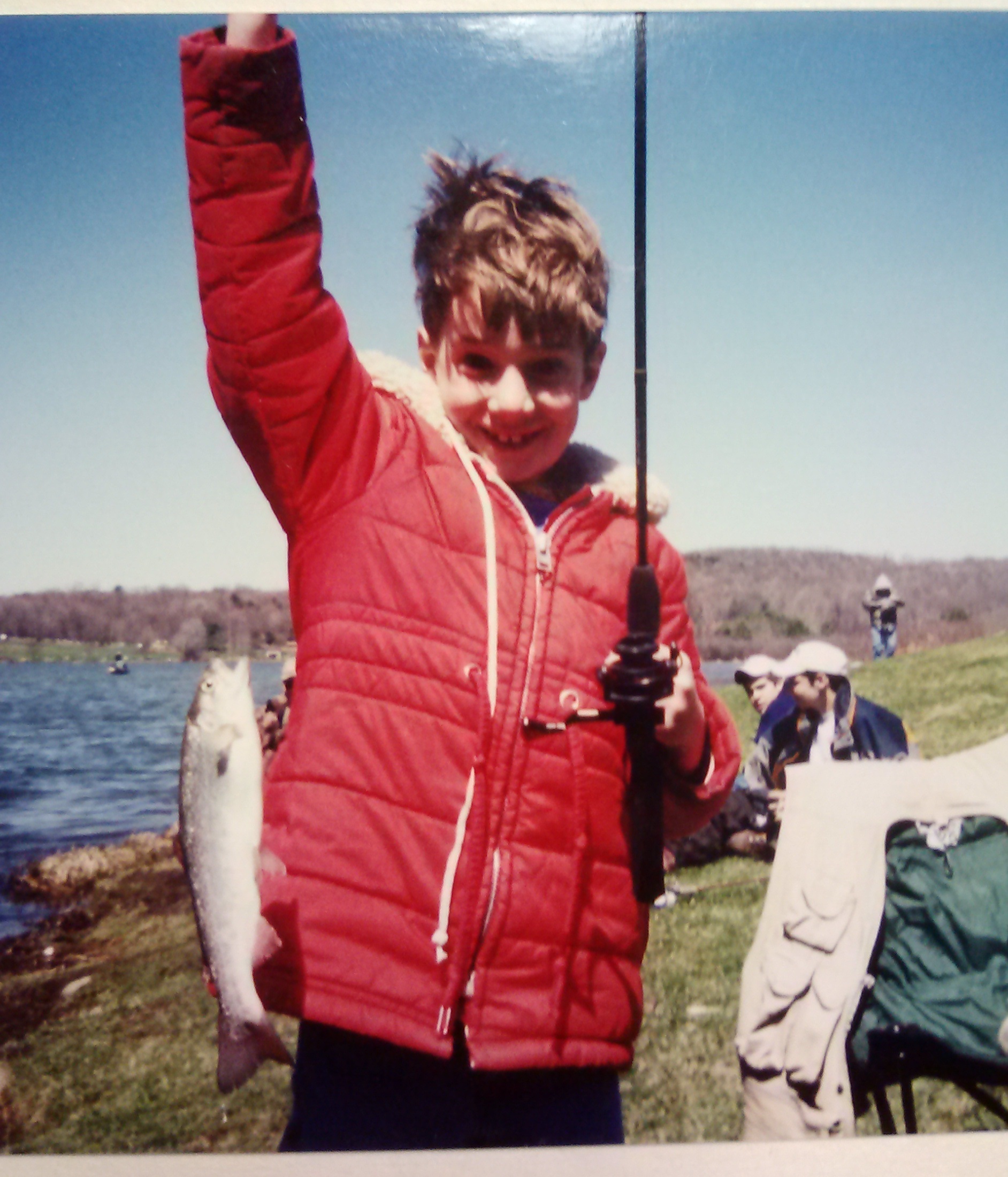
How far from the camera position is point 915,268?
6.97 feet

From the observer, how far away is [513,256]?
5.52 feet

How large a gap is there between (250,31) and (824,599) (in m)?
1.56

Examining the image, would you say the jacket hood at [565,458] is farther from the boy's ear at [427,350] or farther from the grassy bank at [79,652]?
the grassy bank at [79,652]

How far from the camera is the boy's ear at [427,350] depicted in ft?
6.01

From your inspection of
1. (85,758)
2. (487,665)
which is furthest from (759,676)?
(85,758)

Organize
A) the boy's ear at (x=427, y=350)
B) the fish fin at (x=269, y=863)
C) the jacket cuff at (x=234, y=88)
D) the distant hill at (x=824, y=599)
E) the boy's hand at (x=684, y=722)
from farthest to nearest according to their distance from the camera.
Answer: the distant hill at (x=824, y=599) < the boy's ear at (x=427, y=350) < the boy's hand at (x=684, y=722) < the fish fin at (x=269, y=863) < the jacket cuff at (x=234, y=88)

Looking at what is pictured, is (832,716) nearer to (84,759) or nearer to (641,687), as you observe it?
(641,687)

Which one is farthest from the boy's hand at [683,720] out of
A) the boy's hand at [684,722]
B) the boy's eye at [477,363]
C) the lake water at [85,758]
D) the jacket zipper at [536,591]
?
the boy's eye at [477,363]

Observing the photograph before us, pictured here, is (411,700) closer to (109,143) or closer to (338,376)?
(338,376)

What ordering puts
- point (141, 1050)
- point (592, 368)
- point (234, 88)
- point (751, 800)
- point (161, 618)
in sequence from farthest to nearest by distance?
Result: point (751, 800) → point (161, 618) → point (141, 1050) → point (592, 368) → point (234, 88)

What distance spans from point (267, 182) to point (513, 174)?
1.71 feet

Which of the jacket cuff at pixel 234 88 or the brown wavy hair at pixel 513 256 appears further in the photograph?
the brown wavy hair at pixel 513 256

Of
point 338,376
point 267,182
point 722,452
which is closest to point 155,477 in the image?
point 338,376

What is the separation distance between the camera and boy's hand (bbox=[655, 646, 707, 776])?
5.65ft
